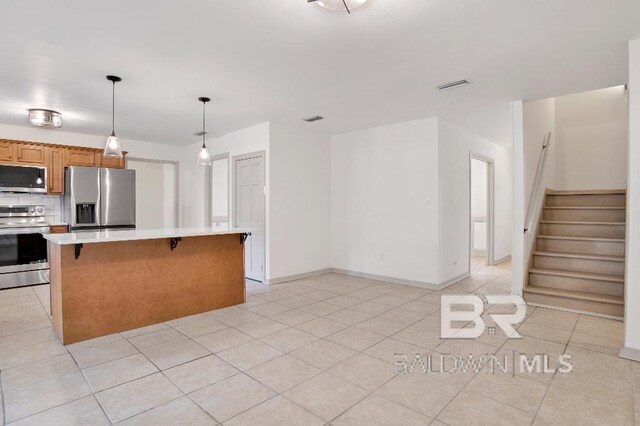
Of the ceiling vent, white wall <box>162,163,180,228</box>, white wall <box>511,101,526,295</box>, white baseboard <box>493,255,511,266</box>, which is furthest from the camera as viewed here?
white wall <box>162,163,180,228</box>

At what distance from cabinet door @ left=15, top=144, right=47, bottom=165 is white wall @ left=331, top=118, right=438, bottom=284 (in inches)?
188

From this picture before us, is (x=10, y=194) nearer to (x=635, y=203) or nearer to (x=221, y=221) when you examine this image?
(x=221, y=221)

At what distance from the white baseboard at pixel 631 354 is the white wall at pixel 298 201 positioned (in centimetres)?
405

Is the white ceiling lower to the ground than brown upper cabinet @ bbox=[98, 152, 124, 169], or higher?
higher

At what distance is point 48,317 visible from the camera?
12.3 feet

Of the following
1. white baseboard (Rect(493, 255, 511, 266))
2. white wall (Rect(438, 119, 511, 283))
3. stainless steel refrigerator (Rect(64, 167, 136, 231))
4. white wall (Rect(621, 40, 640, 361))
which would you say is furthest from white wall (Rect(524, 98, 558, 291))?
stainless steel refrigerator (Rect(64, 167, 136, 231))

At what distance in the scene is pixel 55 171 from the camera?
564cm

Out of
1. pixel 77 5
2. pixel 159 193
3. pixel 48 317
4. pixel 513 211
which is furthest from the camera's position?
pixel 159 193

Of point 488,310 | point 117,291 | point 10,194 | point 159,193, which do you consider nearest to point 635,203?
point 488,310

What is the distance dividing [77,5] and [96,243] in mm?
1922

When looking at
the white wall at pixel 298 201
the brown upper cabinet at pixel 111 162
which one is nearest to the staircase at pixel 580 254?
the white wall at pixel 298 201

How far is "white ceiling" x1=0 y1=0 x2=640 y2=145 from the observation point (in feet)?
7.68

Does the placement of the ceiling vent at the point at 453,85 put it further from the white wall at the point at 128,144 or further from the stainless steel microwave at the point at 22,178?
the stainless steel microwave at the point at 22,178

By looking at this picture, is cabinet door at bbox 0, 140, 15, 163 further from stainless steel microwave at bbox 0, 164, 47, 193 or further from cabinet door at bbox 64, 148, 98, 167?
cabinet door at bbox 64, 148, 98, 167
